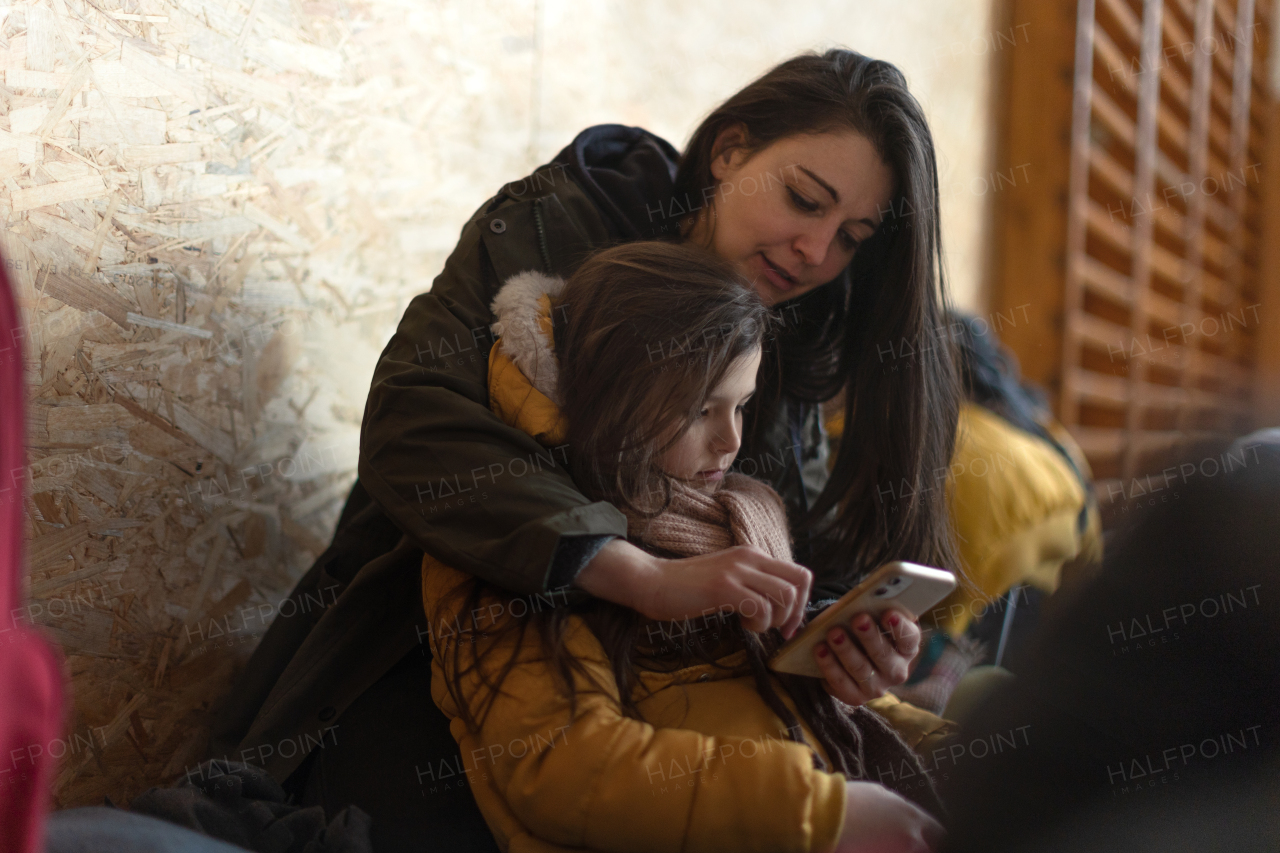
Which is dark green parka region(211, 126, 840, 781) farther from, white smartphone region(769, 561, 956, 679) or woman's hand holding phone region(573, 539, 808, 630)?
white smartphone region(769, 561, 956, 679)

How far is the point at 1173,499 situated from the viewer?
699mm

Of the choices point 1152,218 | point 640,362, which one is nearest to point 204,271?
point 640,362

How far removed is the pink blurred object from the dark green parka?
1.08 ft

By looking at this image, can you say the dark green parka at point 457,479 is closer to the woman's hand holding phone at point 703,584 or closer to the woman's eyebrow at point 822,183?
the woman's hand holding phone at point 703,584

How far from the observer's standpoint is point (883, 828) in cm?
64

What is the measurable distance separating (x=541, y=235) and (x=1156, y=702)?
2.34 ft

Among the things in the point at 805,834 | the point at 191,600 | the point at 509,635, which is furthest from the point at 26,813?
the point at 191,600

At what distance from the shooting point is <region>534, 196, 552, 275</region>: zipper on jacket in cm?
94

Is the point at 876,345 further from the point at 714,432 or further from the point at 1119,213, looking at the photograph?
the point at 1119,213

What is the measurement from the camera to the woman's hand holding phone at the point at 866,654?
0.74m

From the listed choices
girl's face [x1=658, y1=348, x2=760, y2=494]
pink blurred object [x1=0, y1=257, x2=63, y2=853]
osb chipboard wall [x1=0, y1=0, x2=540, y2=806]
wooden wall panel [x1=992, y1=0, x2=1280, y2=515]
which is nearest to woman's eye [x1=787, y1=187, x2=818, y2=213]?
girl's face [x1=658, y1=348, x2=760, y2=494]

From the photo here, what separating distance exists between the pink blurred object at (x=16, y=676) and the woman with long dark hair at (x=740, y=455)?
1.08ft

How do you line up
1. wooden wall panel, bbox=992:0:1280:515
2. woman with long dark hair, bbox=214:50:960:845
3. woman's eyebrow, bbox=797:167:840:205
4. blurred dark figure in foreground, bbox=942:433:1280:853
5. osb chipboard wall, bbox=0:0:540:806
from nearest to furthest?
blurred dark figure in foreground, bbox=942:433:1280:853
woman with long dark hair, bbox=214:50:960:845
osb chipboard wall, bbox=0:0:540:806
woman's eyebrow, bbox=797:167:840:205
wooden wall panel, bbox=992:0:1280:515

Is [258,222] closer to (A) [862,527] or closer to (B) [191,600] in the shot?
(B) [191,600]
